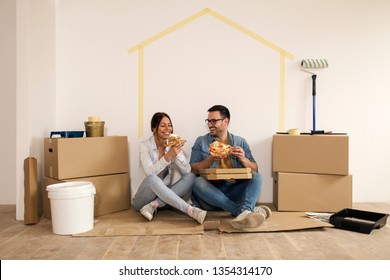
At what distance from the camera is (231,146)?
11.2 feet

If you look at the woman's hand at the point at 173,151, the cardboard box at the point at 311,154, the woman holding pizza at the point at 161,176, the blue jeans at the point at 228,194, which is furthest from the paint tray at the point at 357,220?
the woman's hand at the point at 173,151

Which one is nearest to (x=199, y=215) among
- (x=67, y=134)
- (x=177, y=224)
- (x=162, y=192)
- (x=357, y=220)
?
(x=177, y=224)

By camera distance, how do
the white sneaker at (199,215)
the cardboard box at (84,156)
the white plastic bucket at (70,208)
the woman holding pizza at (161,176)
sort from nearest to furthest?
the white plastic bucket at (70,208) → the white sneaker at (199,215) → the woman holding pizza at (161,176) → the cardboard box at (84,156)

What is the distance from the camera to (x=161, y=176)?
11.4 ft

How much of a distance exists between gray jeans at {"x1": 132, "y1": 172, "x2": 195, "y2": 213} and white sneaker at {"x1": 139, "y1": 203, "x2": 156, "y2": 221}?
70 mm

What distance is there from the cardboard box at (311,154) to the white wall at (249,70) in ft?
1.53

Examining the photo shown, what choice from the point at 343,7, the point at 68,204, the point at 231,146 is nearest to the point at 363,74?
the point at 343,7

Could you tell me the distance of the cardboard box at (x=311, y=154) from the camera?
11.1 feet

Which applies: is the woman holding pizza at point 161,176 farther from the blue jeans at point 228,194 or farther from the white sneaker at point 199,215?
the blue jeans at point 228,194

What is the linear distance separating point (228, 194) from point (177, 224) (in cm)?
61

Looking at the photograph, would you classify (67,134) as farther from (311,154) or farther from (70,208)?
(311,154)

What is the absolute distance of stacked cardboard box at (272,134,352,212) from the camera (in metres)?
3.40

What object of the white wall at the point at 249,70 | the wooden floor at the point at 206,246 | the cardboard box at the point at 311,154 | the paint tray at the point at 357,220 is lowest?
the wooden floor at the point at 206,246

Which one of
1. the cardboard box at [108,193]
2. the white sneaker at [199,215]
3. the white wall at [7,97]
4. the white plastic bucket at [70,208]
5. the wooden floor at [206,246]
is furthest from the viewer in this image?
the white wall at [7,97]
